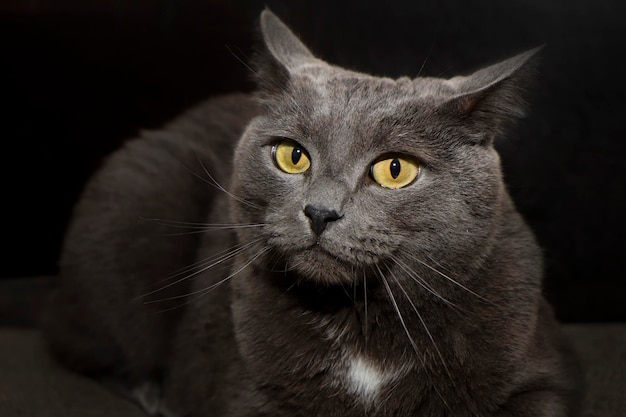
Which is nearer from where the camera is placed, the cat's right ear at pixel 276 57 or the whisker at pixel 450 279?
the whisker at pixel 450 279

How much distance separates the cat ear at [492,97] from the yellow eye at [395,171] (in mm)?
115

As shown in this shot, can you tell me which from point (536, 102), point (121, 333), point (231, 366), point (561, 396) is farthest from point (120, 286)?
point (536, 102)

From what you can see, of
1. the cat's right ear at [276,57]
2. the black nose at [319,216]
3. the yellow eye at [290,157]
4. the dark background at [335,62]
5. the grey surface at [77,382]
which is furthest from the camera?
the dark background at [335,62]

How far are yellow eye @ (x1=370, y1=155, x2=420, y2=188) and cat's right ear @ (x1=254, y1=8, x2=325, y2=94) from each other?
28 cm

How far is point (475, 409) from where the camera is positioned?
1448 mm

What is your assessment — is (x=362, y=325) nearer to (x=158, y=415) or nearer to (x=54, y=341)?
(x=158, y=415)

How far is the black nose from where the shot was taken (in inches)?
51.6

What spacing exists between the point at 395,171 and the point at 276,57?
33 cm

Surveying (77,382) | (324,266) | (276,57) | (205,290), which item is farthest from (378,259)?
(77,382)

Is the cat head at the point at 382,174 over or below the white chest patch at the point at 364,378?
over

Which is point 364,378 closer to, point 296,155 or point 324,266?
point 324,266

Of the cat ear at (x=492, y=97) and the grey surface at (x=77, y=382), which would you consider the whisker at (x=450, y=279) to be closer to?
the cat ear at (x=492, y=97)

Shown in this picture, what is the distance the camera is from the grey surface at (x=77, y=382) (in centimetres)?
189

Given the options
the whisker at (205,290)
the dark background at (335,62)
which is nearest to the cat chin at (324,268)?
the whisker at (205,290)
